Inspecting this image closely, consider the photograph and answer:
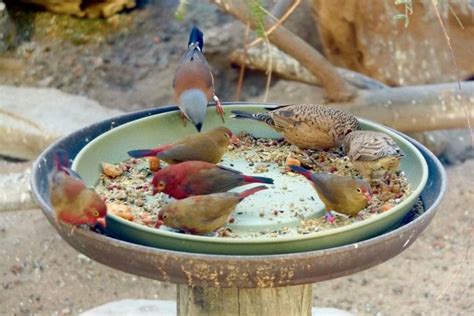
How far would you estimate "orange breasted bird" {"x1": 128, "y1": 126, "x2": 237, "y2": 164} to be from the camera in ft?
6.73

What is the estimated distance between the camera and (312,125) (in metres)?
2.21

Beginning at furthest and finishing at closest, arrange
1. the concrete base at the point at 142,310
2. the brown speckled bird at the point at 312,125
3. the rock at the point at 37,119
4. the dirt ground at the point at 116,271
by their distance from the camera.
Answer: the rock at the point at 37,119, the dirt ground at the point at 116,271, the concrete base at the point at 142,310, the brown speckled bird at the point at 312,125

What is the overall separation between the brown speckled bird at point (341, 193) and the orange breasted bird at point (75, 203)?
0.48 meters

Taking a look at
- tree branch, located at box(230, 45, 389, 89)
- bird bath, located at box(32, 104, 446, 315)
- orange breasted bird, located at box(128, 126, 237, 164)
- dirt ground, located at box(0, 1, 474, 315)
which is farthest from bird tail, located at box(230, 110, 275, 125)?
tree branch, located at box(230, 45, 389, 89)

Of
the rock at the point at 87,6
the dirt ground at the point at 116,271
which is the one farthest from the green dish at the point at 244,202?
the rock at the point at 87,6

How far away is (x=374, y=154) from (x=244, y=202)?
33 cm

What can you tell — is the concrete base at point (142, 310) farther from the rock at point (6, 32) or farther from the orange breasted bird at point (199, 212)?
the rock at point (6, 32)

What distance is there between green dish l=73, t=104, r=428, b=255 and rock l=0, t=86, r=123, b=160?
1.89 metres

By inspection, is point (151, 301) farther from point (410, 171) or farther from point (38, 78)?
point (38, 78)

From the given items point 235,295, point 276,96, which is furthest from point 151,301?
point 276,96

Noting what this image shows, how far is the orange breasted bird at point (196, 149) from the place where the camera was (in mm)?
2051

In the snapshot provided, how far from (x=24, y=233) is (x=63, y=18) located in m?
1.78

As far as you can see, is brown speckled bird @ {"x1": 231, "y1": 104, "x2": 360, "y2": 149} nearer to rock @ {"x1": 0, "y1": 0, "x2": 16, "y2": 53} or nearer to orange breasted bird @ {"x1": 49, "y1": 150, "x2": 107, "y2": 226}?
orange breasted bird @ {"x1": 49, "y1": 150, "x2": 107, "y2": 226}

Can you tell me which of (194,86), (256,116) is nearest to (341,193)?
(256,116)
